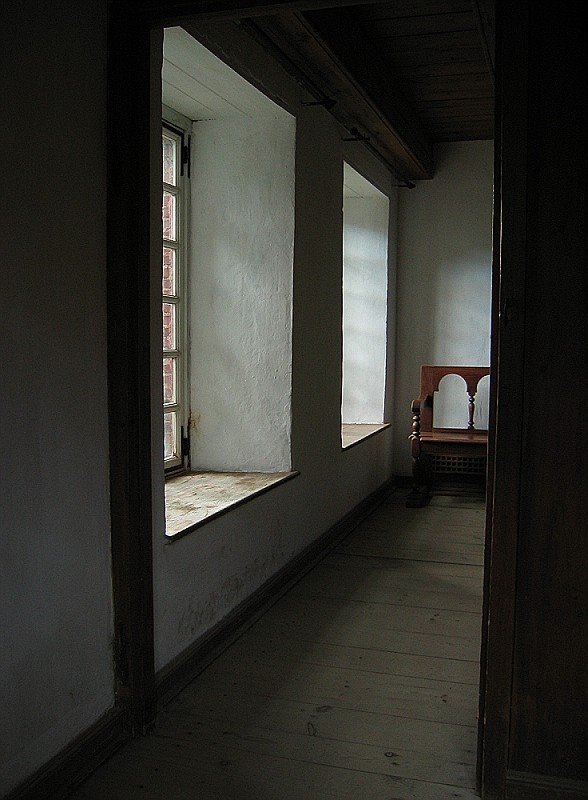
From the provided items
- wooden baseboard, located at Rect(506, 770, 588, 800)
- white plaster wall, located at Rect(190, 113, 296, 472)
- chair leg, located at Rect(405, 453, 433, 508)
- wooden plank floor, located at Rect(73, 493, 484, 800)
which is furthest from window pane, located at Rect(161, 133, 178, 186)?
chair leg, located at Rect(405, 453, 433, 508)

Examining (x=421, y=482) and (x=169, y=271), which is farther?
(x=421, y=482)

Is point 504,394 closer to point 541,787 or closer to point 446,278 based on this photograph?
point 541,787

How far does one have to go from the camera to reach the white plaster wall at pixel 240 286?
389 centimetres

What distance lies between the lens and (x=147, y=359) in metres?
2.51

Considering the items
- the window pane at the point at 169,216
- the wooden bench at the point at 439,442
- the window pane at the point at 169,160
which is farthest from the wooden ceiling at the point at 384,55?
the wooden bench at the point at 439,442

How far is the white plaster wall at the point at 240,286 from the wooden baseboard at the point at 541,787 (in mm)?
2059

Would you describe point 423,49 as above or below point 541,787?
above

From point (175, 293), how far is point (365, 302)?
280cm

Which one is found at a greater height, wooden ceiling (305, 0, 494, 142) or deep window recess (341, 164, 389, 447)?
wooden ceiling (305, 0, 494, 142)

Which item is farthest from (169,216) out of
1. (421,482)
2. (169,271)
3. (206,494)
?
(421,482)

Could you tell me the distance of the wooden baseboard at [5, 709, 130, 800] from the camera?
6.84 ft

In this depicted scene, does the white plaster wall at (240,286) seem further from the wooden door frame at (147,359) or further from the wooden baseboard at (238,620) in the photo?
→ the wooden door frame at (147,359)

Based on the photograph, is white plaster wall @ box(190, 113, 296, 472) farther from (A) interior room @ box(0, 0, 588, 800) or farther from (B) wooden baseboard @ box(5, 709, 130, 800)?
(B) wooden baseboard @ box(5, 709, 130, 800)

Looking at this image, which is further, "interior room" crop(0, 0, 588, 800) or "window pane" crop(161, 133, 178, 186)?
"window pane" crop(161, 133, 178, 186)
